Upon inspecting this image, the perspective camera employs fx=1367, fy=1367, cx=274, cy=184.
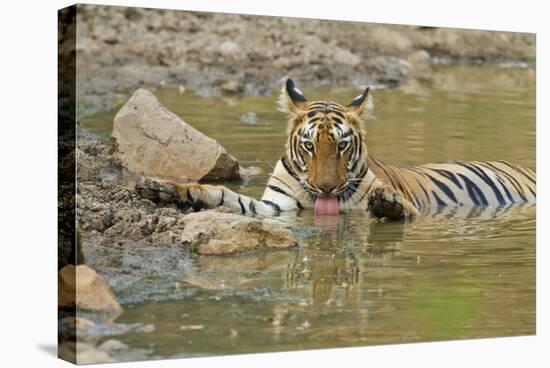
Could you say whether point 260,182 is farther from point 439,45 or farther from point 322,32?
point 439,45

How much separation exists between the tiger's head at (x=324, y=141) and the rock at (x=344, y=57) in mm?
321

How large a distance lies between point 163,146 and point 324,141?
108cm

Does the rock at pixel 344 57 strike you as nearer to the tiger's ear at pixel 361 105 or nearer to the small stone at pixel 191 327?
the tiger's ear at pixel 361 105

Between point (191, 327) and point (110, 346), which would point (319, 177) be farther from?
point (110, 346)

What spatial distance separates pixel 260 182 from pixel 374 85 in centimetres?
103

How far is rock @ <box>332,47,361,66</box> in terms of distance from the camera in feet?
30.6

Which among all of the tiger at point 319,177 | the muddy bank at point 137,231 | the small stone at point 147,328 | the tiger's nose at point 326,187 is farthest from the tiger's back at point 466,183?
the small stone at point 147,328

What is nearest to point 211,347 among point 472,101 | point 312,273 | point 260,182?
point 312,273

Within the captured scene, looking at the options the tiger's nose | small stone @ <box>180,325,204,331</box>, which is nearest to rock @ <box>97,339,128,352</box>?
small stone @ <box>180,325,204,331</box>

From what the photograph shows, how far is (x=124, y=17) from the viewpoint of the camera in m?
8.33

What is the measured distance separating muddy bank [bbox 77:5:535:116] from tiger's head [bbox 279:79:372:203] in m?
0.23

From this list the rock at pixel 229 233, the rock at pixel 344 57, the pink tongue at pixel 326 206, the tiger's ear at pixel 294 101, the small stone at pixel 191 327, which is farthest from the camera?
the rock at pixel 344 57

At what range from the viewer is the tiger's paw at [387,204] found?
9.16m

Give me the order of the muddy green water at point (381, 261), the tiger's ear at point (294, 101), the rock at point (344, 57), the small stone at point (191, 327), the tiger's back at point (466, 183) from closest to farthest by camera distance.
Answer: the small stone at point (191, 327), the muddy green water at point (381, 261), the tiger's ear at point (294, 101), the rock at point (344, 57), the tiger's back at point (466, 183)
